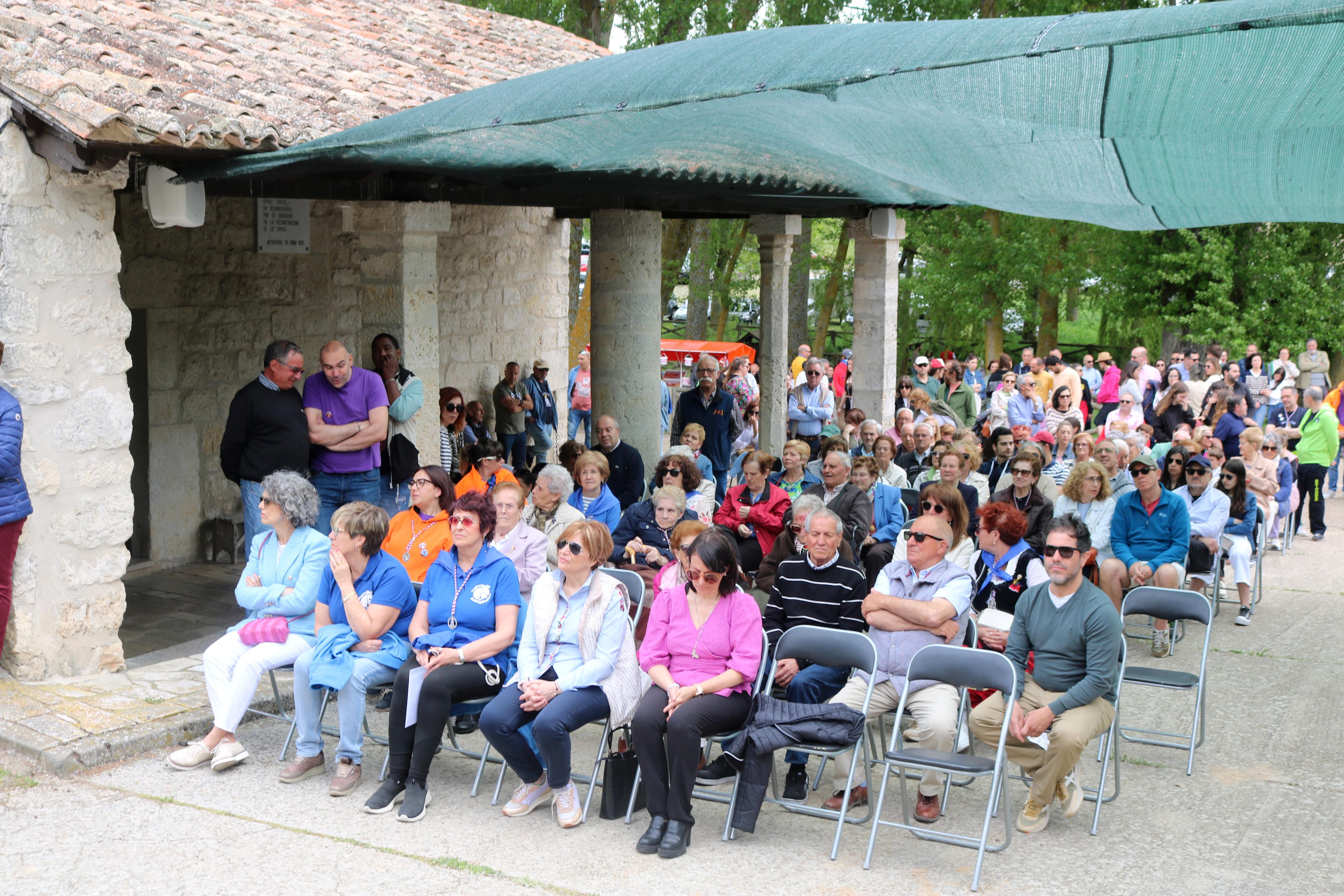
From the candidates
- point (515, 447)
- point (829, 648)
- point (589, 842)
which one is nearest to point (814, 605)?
point (829, 648)

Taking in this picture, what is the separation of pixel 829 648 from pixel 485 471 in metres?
3.19

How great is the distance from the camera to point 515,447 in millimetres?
11586

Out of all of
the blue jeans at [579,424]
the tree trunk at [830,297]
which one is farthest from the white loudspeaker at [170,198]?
the tree trunk at [830,297]

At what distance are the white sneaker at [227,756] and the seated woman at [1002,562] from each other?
11.4ft

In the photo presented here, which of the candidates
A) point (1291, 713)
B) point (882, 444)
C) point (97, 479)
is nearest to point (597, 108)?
point (97, 479)

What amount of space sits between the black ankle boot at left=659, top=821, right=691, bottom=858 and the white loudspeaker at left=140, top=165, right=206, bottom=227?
422cm

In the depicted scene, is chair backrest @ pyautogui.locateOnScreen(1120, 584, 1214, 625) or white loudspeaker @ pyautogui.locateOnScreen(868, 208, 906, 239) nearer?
chair backrest @ pyautogui.locateOnScreen(1120, 584, 1214, 625)

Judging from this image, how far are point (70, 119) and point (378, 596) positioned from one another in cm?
261

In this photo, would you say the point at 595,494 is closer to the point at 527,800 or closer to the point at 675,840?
the point at 527,800

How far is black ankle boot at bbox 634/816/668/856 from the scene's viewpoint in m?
4.56

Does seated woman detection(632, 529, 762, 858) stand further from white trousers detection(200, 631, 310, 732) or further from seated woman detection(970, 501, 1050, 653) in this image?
seated woman detection(970, 501, 1050, 653)

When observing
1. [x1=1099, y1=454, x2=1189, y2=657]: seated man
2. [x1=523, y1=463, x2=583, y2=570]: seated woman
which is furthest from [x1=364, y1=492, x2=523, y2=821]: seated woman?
[x1=1099, y1=454, x2=1189, y2=657]: seated man

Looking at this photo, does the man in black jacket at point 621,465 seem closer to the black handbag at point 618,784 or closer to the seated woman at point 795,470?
the seated woman at point 795,470

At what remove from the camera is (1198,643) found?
7.69 m
